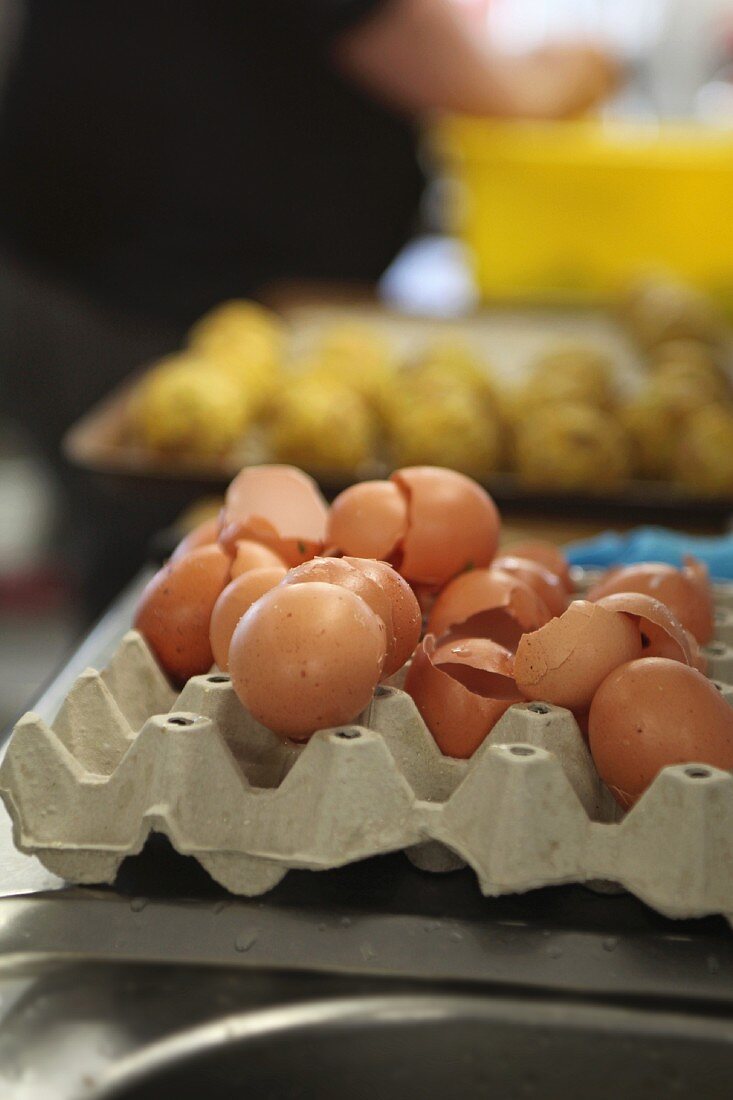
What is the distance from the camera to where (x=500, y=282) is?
10.7 feet

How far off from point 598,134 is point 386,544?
2.64m

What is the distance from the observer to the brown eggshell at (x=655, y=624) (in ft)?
2.51

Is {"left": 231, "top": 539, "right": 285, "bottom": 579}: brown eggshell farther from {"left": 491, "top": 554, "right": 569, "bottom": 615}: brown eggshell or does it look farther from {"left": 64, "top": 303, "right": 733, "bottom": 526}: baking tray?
{"left": 64, "top": 303, "right": 733, "bottom": 526}: baking tray

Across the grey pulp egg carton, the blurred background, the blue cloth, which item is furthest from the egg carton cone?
the blurred background

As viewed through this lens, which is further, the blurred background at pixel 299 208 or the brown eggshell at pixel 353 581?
the blurred background at pixel 299 208

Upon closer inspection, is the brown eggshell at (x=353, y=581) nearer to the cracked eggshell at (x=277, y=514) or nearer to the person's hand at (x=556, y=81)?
the cracked eggshell at (x=277, y=514)

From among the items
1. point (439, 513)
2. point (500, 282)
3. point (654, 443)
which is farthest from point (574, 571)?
point (500, 282)

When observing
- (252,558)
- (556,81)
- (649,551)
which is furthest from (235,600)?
(556,81)

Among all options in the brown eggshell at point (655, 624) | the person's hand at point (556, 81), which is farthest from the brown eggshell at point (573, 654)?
the person's hand at point (556, 81)

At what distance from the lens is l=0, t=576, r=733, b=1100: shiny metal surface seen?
0.61 metres

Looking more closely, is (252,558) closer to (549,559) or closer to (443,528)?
(443,528)

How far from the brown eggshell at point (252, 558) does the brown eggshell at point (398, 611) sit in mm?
79

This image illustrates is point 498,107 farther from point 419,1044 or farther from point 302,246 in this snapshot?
point 419,1044

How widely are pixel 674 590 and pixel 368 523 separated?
0.21 meters
